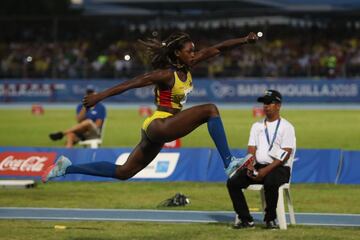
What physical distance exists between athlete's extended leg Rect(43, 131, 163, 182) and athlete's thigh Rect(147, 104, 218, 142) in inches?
10.3

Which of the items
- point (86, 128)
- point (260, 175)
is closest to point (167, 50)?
point (260, 175)

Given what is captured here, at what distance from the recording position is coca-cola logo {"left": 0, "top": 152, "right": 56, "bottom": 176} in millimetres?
17375

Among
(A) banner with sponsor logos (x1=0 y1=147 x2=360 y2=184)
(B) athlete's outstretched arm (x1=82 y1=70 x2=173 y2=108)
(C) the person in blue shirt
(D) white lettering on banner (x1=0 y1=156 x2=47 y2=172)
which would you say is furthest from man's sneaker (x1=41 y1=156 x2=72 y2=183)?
(C) the person in blue shirt

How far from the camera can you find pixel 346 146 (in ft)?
76.3

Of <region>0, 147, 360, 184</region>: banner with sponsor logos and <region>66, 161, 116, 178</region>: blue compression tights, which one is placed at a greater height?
<region>66, 161, 116, 178</region>: blue compression tights

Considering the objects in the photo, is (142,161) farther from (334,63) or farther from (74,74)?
(74,74)

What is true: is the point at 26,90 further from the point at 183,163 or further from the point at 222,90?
the point at 183,163

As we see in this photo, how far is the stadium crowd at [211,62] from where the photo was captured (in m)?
42.1

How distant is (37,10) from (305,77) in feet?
94.3

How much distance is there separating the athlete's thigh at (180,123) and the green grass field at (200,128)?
13.1 meters

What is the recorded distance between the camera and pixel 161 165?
56.7 ft

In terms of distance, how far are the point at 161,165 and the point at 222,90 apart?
24.2 m

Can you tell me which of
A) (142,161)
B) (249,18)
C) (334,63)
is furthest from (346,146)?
(249,18)

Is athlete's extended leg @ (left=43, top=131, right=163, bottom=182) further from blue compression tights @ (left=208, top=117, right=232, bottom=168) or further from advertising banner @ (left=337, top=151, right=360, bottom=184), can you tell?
advertising banner @ (left=337, top=151, right=360, bottom=184)
